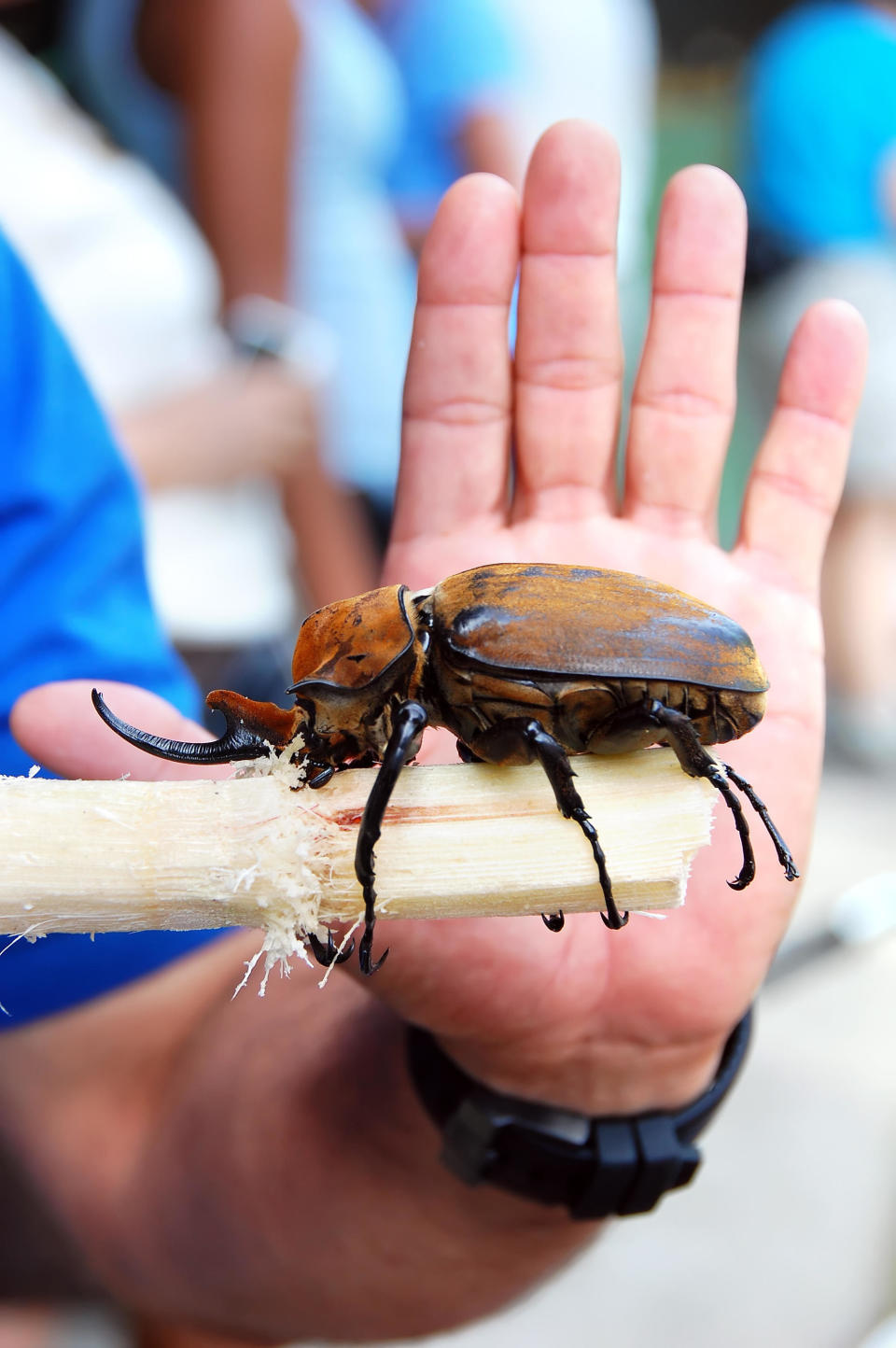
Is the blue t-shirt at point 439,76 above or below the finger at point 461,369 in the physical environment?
above

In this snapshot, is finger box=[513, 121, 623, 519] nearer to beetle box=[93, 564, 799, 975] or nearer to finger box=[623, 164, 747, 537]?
finger box=[623, 164, 747, 537]

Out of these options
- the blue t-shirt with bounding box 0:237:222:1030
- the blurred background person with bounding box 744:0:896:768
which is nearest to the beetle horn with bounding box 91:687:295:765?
the blue t-shirt with bounding box 0:237:222:1030

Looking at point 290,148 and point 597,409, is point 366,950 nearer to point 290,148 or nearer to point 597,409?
point 597,409

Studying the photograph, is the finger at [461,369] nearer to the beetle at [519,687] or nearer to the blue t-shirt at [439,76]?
the beetle at [519,687]

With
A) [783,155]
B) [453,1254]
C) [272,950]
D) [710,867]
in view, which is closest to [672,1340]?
[453,1254]

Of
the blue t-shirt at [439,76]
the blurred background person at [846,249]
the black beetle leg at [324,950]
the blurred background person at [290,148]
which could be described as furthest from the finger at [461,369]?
the blurred background person at [846,249]

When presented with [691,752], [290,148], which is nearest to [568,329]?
[691,752]
